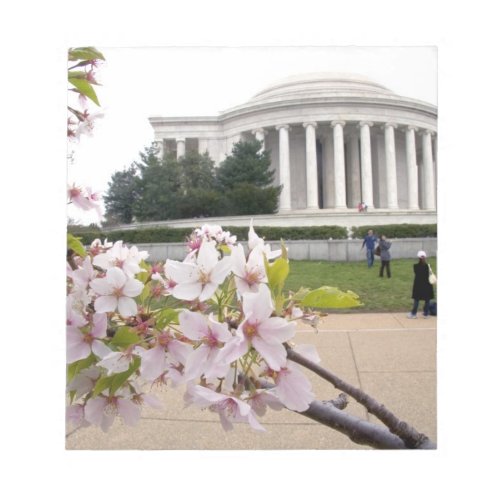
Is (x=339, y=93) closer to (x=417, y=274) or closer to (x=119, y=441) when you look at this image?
(x=417, y=274)

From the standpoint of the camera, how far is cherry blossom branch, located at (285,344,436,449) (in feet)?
2.94

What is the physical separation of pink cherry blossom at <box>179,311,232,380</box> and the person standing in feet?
5.70

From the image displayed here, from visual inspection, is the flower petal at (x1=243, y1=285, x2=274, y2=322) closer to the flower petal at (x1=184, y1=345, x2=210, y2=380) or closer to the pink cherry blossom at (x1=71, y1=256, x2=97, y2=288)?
the flower petal at (x1=184, y1=345, x2=210, y2=380)

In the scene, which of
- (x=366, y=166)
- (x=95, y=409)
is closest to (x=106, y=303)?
(x=95, y=409)

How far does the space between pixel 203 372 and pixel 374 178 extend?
119 inches

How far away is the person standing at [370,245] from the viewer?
240 centimetres

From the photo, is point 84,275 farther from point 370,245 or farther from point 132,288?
point 370,245

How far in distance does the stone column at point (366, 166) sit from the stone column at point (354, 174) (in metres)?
0.04

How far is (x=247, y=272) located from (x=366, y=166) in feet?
9.42

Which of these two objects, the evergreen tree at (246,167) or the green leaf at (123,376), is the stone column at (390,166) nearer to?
the evergreen tree at (246,167)

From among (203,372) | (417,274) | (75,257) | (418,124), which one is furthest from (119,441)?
(418,124)

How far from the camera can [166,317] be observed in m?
0.86

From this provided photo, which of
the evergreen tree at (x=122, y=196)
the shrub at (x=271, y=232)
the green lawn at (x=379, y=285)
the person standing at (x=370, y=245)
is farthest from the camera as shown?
the person standing at (x=370, y=245)

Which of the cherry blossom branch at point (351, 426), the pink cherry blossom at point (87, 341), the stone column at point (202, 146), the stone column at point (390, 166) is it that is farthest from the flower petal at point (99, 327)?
the stone column at point (390, 166)
